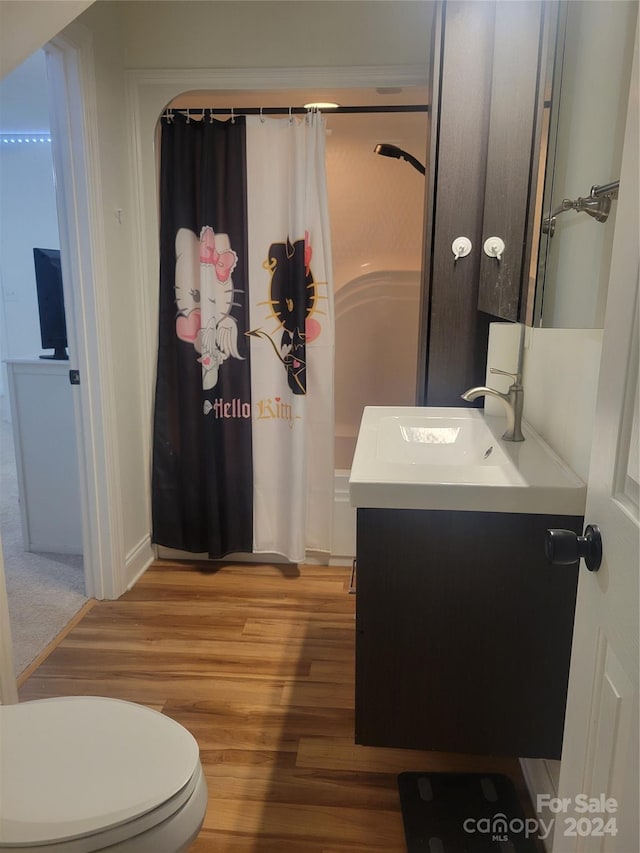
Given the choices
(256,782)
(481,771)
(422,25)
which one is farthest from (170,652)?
(422,25)

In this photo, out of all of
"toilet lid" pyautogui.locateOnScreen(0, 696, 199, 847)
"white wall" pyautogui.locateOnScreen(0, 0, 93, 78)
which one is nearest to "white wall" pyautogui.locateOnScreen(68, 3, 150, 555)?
"white wall" pyautogui.locateOnScreen(0, 0, 93, 78)

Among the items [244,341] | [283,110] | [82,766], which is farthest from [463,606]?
[283,110]

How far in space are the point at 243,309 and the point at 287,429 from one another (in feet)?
1.80

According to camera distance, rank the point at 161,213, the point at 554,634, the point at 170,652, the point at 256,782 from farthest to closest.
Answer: the point at 161,213
the point at 170,652
the point at 256,782
the point at 554,634

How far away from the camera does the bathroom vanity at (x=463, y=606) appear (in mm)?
1331

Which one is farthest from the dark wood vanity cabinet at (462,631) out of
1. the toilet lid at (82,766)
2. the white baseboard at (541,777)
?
the toilet lid at (82,766)

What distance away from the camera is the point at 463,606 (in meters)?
1.39

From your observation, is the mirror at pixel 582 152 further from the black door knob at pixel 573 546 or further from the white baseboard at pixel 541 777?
the white baseboard at pixel 541 777

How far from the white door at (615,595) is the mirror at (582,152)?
294 mm

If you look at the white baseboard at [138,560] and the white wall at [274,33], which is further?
the white baseboard at [138,560]

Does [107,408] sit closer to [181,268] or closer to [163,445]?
[163,445]

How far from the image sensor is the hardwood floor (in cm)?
159

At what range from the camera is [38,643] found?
232cm

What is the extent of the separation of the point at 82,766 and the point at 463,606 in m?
0.80
